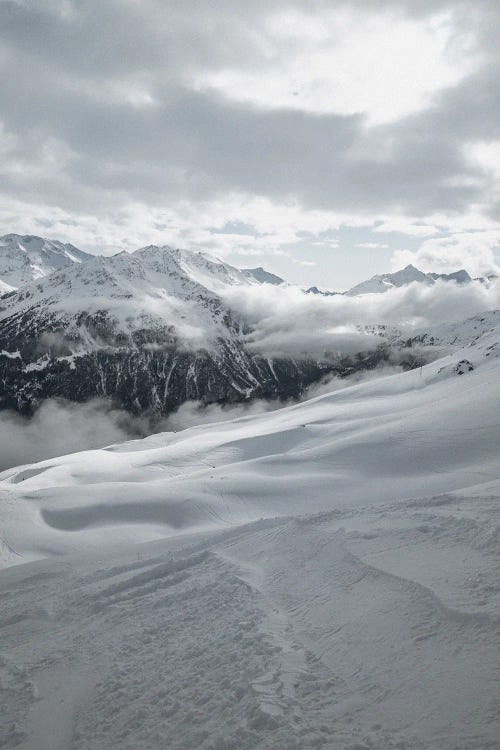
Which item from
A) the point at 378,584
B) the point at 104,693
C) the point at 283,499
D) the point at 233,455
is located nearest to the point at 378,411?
the point at 233,455

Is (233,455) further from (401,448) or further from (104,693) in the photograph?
(104,693)

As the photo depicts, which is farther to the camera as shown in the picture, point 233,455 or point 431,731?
point 233,455

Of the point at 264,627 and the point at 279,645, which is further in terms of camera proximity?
the point at 264,627

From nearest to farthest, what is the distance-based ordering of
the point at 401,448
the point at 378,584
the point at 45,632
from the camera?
the point at 378,584 < the point at 45,632 < the point at 401,448

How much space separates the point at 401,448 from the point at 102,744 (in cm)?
2709

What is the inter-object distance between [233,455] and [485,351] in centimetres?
4219

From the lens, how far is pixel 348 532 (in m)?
16.0

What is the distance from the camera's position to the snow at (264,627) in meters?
8.15

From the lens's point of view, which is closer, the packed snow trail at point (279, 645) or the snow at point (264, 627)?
the packed snow trail at point (279, 645)

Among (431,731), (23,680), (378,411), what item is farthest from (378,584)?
(378,411)

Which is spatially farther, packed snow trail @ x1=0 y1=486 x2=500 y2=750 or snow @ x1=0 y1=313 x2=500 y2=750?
snow @ x1=0 y1=313 x2=500 y2=750

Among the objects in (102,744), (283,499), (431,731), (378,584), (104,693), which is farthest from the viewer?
(283,499)

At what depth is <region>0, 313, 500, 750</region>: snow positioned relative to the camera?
8.15 metres

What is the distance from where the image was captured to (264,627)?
1155 cm
